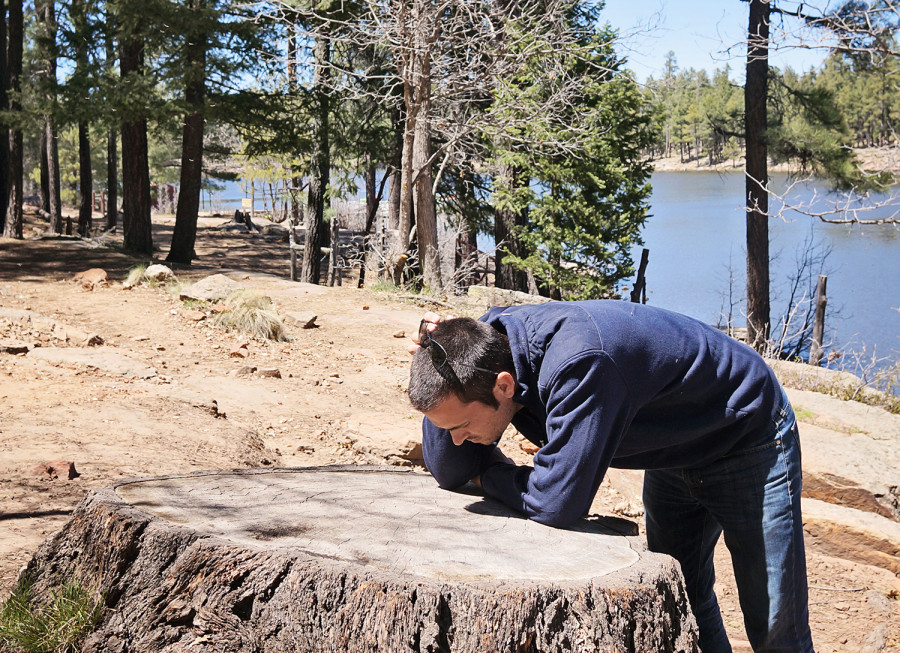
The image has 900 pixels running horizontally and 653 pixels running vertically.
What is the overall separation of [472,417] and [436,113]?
13.3 meters

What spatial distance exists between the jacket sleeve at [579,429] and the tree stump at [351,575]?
0.52 ft

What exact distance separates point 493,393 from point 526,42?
1368 centimetres

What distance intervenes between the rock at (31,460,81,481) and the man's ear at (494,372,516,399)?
264cm

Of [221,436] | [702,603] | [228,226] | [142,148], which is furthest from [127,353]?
[228,226]

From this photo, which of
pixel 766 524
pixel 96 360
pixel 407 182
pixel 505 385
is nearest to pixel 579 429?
pixel 505 385

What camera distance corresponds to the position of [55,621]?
2258mm

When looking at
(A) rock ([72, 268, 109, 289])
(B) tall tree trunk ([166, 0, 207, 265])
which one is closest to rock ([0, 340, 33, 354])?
(A) rock ([72, 268, 109, 289])

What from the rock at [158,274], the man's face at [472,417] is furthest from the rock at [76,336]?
the man's face at [472,417]

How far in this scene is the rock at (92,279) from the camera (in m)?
10.2

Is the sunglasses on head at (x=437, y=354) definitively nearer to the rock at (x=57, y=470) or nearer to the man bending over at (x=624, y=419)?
the man bending over at (x=624, y=419)

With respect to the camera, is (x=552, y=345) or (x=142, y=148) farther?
Answer: (x=142, y=148)

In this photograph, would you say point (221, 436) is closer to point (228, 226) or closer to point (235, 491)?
point (235, 491)

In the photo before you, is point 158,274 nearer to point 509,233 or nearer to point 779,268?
point 509,233

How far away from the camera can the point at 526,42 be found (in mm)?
14672
